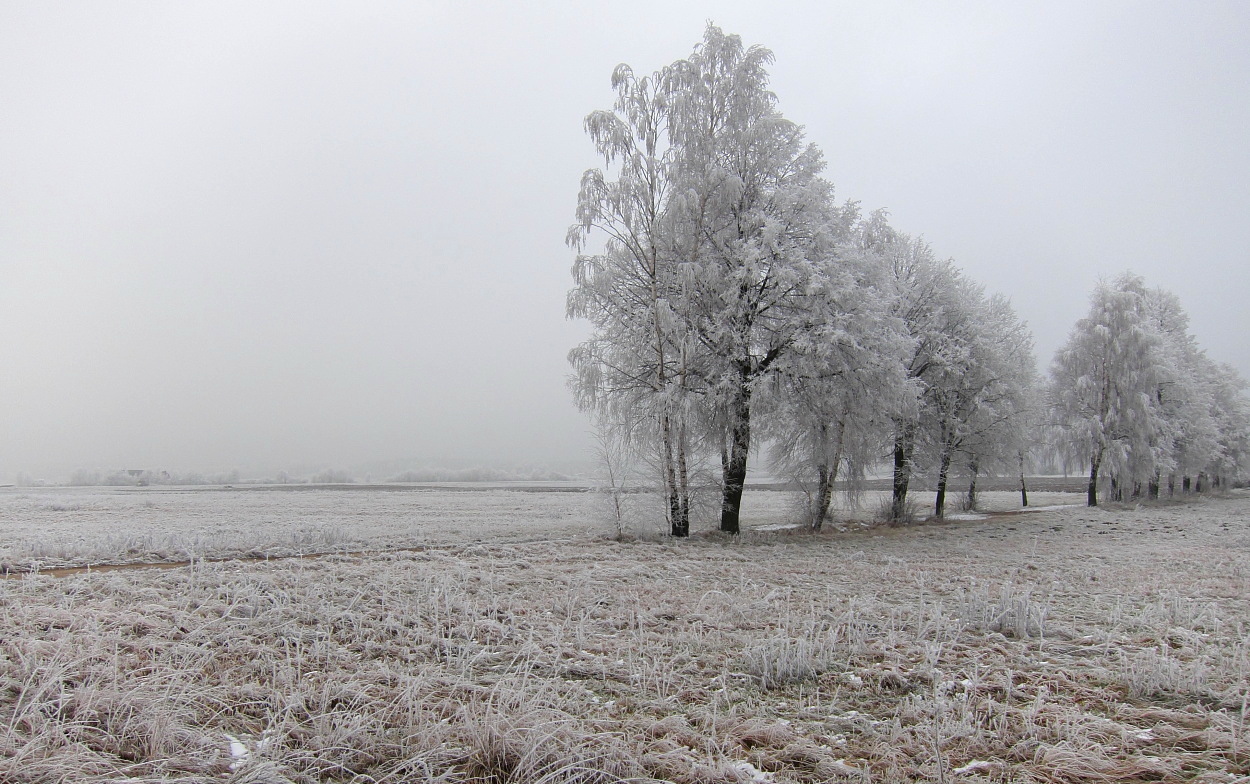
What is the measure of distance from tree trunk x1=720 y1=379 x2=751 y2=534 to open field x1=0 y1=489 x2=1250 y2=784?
7.31 metres

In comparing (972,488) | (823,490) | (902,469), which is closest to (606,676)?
(823,490)

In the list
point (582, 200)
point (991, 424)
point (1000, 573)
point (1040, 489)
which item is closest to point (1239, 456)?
point (1040, 489)

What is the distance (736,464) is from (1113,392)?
27.0 m

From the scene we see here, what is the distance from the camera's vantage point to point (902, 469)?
958 inches

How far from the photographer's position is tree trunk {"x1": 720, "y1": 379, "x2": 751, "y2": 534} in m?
17.0

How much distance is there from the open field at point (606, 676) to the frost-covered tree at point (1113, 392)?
2525cm

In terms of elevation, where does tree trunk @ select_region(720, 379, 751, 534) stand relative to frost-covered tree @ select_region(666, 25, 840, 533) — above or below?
below

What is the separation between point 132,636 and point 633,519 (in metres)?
12.5

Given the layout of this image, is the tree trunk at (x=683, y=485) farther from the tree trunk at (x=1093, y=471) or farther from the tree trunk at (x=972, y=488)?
the tree trunk at (x=1093, y=471)

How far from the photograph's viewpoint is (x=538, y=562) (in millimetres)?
10578

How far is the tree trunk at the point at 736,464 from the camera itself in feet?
55.8

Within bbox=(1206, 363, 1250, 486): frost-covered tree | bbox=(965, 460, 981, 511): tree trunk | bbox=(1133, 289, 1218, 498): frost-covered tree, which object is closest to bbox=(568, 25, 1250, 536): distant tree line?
bbox=(965, 460, 981, 511): tree trunk

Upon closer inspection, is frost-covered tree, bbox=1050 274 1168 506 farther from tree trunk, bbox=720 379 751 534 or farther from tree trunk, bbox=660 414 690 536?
tree trunk, bbox=660 414 690 536

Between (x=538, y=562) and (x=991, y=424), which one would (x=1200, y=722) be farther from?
(x=991, y=424)
